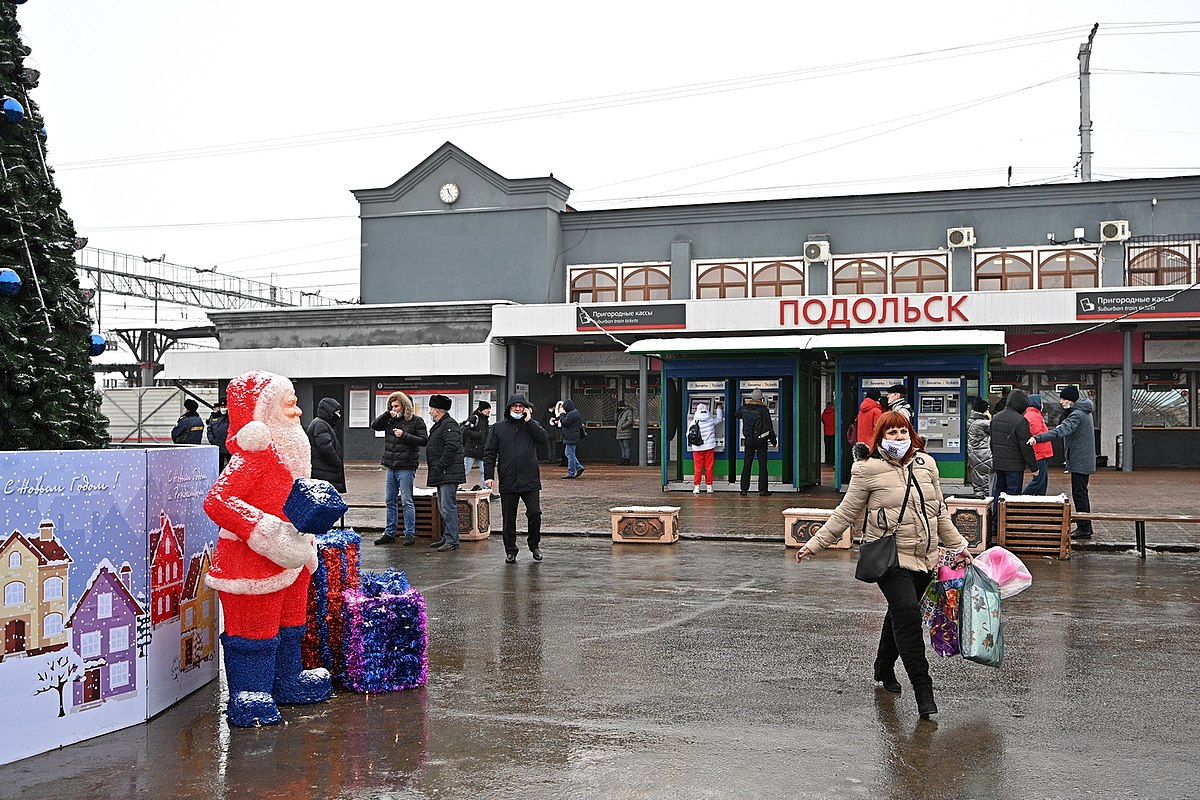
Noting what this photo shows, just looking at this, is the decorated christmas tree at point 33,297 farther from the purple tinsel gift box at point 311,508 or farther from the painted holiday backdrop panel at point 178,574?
the purple tinsel gift box at point 311,508

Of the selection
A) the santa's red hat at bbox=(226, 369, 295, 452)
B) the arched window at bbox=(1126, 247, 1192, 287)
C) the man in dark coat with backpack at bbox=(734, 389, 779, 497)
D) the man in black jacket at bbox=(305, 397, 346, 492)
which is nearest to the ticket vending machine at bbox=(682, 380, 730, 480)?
the man in dark coat with backpack at bbox=(734, 389, 779, 497)

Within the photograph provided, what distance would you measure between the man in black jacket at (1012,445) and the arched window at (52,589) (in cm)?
1114

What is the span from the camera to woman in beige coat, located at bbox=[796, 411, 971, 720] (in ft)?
21.7

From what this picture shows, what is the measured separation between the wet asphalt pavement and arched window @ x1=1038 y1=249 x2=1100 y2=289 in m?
23.1

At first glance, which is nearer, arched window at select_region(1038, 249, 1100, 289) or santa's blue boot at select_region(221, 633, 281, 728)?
santa's blue boot at select_region(221, 633, 281, 728)

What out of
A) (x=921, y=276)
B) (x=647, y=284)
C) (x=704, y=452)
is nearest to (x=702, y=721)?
(x=704, y=452)

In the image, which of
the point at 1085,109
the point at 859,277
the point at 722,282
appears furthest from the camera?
the point at 1085,109

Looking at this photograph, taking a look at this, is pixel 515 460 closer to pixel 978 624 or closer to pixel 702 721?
pixel 702 721

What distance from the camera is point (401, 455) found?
14.3 m

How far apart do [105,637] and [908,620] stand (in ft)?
14.4

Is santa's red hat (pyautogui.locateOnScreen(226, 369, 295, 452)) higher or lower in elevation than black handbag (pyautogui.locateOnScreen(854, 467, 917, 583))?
higher

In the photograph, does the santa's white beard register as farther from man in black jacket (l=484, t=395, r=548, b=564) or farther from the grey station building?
the grey station building

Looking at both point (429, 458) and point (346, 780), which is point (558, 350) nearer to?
point (429, 458)

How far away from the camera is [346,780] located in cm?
525
